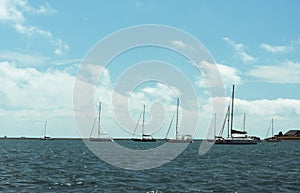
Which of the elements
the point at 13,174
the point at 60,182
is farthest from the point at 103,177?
the point at 13,174

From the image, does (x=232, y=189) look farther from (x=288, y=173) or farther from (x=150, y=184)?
(x=288, y=173)

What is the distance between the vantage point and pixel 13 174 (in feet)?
189

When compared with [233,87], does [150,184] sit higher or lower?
lower

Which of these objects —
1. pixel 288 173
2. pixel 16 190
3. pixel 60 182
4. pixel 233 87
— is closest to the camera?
pixel 16 190

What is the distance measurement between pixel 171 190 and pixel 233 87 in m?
147

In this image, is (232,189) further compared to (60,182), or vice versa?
(60,182)

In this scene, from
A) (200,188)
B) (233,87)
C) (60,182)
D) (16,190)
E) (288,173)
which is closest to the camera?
(16,190)

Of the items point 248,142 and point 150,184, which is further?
point 248,142

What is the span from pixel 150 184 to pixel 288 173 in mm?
24421

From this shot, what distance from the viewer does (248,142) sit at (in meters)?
193

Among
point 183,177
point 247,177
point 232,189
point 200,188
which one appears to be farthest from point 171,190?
point 247,177

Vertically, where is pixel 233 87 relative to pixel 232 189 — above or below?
above

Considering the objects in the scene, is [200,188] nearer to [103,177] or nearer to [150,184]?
[150,184]

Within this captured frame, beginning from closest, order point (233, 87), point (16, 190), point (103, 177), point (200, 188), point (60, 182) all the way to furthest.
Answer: point (16, 190) < point (200, 188) < point (60, 182) < point (103, 177) < point (233, 87)
